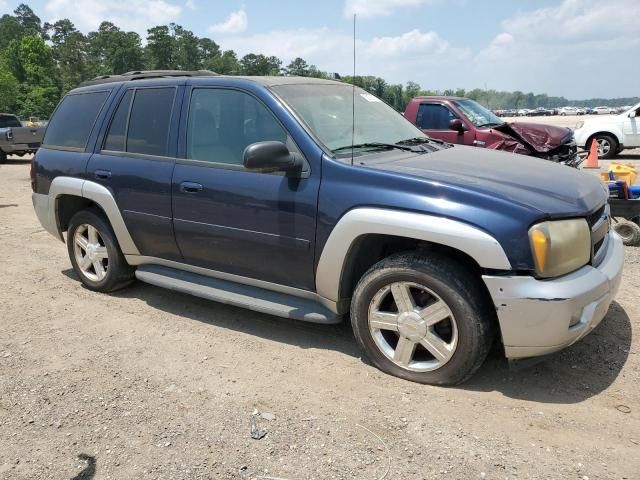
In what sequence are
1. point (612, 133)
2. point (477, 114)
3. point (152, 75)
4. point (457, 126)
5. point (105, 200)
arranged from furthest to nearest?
point (612, 133)
point (477, 114)
point (457, 126)
point (152, 75)
point (105, 200)

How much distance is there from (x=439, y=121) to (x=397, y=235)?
767 centimetres

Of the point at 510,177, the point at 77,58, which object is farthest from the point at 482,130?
the point at 77,58

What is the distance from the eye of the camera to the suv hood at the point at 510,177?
3.03m

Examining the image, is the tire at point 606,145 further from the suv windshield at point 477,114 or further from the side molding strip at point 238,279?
the side molding strip at point 238,279

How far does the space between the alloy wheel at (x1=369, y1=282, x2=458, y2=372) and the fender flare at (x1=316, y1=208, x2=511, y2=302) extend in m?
0.31

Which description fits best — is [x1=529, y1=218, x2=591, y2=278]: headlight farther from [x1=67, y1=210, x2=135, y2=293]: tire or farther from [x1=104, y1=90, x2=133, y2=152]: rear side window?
[x1=67, y1=210, x2=135, y2=293]: tire

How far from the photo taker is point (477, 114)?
1048 centimetres

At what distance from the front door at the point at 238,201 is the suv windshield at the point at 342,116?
8.6 inches

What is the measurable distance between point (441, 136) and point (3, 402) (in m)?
8.50

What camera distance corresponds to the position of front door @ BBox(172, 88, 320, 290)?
141 inches

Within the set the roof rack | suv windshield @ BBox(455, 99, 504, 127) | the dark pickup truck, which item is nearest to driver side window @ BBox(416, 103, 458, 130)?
suv windshield @ BBox(455, 99, 504, 127)

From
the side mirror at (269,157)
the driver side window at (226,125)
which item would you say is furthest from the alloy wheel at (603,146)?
the side mirror at (269,157)

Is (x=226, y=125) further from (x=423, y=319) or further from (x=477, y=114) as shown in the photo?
(x=477, y=114)

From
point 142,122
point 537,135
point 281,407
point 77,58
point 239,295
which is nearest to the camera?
point 281,407
